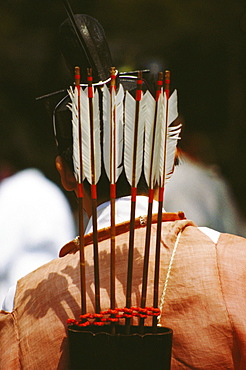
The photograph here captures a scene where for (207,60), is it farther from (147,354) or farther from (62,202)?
(147,354)

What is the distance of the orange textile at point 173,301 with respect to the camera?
26.4 inches

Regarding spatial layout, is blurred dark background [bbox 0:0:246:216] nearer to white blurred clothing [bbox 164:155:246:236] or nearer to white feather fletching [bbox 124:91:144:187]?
white blurred clothing [bbox 164:155:246:236]

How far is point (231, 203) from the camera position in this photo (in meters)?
1.93

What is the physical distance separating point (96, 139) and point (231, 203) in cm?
136

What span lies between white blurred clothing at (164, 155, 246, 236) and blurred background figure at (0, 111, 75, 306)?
508 millimetres

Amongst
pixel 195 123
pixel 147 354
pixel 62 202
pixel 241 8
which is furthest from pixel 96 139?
pixel 241 8

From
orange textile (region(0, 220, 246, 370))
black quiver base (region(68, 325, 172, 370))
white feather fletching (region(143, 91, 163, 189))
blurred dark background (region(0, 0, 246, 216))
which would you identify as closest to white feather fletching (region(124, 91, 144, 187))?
white feather fletching (region(143, 91, 163, 189))

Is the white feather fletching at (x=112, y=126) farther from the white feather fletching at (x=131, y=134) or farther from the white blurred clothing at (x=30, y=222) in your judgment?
the white blurred clothing at (x=30, y=222)

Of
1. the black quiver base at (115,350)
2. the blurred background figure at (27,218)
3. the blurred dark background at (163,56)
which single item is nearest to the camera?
the black quiver base at (115,350)

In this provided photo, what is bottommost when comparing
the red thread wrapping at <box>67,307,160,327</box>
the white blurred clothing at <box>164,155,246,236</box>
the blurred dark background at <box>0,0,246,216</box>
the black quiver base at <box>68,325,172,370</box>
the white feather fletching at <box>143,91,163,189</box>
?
the black quiver base at <box>68,325,172,370</box>

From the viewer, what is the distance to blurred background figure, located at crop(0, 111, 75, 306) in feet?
6.15

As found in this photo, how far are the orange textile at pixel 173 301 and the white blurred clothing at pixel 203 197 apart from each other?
1.15 meters

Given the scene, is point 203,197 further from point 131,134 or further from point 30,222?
point 131,134

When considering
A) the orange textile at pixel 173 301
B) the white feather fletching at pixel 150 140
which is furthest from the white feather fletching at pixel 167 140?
the orange textile at pixel 173 301
